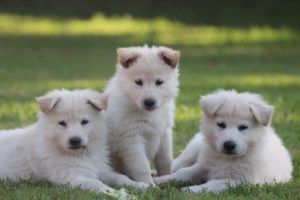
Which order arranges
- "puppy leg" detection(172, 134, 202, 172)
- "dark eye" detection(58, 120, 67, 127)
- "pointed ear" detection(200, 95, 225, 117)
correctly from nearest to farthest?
"dark eye" detection(58, 120, 67, 127), "pointed ear" detection(200, 95, 225, 117), "puppy leg" detection(172, 134, 202, 172)

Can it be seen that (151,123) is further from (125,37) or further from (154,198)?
(125,37)

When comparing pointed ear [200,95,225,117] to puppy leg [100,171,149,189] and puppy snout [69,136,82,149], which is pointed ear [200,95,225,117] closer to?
puppy leg [100,171,149,189]

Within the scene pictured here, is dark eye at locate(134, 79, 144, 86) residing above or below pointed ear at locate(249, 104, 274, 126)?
above

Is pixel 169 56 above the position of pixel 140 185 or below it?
above

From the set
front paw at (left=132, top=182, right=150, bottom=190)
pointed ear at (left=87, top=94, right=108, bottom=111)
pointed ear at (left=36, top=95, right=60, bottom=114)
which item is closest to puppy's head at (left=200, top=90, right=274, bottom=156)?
front paw at (left=132, top=182, right=150, bottom=190)

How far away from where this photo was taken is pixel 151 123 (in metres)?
8.36

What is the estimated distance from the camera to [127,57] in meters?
8.32

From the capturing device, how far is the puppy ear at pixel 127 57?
833 centimetres

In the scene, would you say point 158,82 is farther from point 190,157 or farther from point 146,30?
point 146,30

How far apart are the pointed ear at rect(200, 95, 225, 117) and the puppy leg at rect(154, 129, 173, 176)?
742 millimetres

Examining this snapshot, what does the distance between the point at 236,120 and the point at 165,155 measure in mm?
1150

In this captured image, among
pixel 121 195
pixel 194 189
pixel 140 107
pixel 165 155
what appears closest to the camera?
pixel 121 195

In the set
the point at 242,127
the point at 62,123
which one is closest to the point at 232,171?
the point at 242,127

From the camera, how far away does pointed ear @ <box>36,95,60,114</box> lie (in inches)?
305
